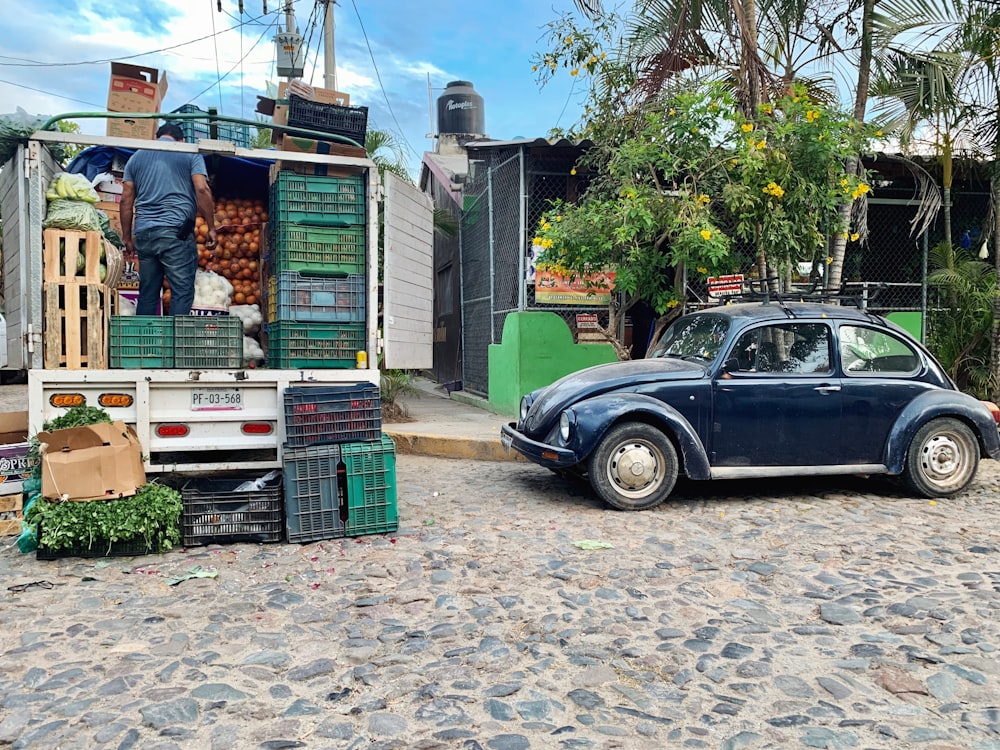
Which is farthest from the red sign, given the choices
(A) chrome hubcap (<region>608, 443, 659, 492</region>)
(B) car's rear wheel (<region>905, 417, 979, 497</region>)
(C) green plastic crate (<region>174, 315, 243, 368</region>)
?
(C) green plastic crate (<region>174, 315, 243, 368</region>)

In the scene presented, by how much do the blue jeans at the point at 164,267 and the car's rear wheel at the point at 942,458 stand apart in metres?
5.98

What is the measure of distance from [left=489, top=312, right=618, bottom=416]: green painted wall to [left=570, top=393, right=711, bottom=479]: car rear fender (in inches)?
168

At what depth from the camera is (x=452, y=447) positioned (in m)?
8.77

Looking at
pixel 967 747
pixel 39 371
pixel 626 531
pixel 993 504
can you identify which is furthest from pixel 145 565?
pixel 993 504

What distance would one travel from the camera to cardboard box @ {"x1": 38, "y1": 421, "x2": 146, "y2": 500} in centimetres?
455

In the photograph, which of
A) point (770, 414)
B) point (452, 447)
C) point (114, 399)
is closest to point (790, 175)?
point (770, 414)

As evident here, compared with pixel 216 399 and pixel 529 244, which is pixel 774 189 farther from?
pixel 216 399

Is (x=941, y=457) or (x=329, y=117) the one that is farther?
(x=941, y=457)

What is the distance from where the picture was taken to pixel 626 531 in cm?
538

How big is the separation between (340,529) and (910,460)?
4587 millimetres

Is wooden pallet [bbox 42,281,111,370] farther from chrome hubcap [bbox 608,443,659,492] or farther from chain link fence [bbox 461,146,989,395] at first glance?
chain link fence [bbox 461,146,989,395]

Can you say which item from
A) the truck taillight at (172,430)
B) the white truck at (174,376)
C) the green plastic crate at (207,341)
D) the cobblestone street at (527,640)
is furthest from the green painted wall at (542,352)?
the truck taillight at (172,430)

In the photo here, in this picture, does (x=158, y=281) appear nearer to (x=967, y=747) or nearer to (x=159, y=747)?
(x=159, y=747)

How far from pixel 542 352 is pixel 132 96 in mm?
5714
